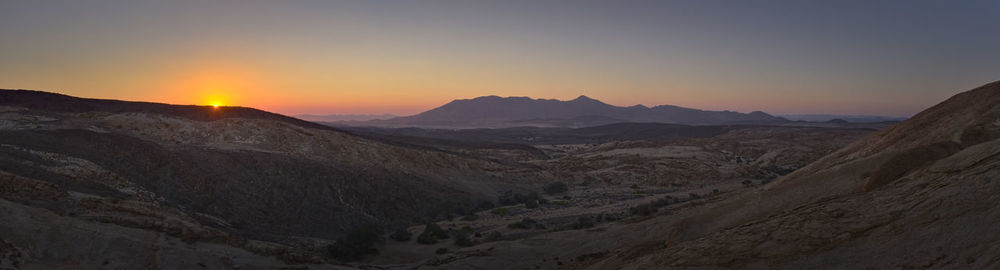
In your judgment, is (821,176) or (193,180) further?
(193,180)

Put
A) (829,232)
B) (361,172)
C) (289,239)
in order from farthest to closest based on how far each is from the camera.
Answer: (361,172)
(289,239)
(829,232)

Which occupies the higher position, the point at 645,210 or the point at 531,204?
the point at 645,210

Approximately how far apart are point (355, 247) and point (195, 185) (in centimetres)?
1126

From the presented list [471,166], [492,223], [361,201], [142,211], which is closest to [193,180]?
[361,201]

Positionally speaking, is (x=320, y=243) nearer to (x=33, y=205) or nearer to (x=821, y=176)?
(x=33, y=205)

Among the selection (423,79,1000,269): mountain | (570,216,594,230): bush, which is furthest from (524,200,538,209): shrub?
(423,79,1000,269): mountain

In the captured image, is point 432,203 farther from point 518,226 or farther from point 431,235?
point 431,235

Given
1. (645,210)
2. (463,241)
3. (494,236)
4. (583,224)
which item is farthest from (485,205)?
(463,241)

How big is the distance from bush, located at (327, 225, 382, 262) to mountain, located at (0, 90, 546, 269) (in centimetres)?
54

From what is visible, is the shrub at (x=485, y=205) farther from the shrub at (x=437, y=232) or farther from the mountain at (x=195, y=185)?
the shrub at (x=437, y=232)

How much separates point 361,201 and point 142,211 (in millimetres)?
13251

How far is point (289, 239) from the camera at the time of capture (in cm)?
2009

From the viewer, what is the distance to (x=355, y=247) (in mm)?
19016

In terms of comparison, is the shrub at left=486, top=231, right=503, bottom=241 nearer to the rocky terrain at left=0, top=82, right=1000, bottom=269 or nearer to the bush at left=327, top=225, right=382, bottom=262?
the rocky terrain at left=0, top=82, right=1000, bottom=269
